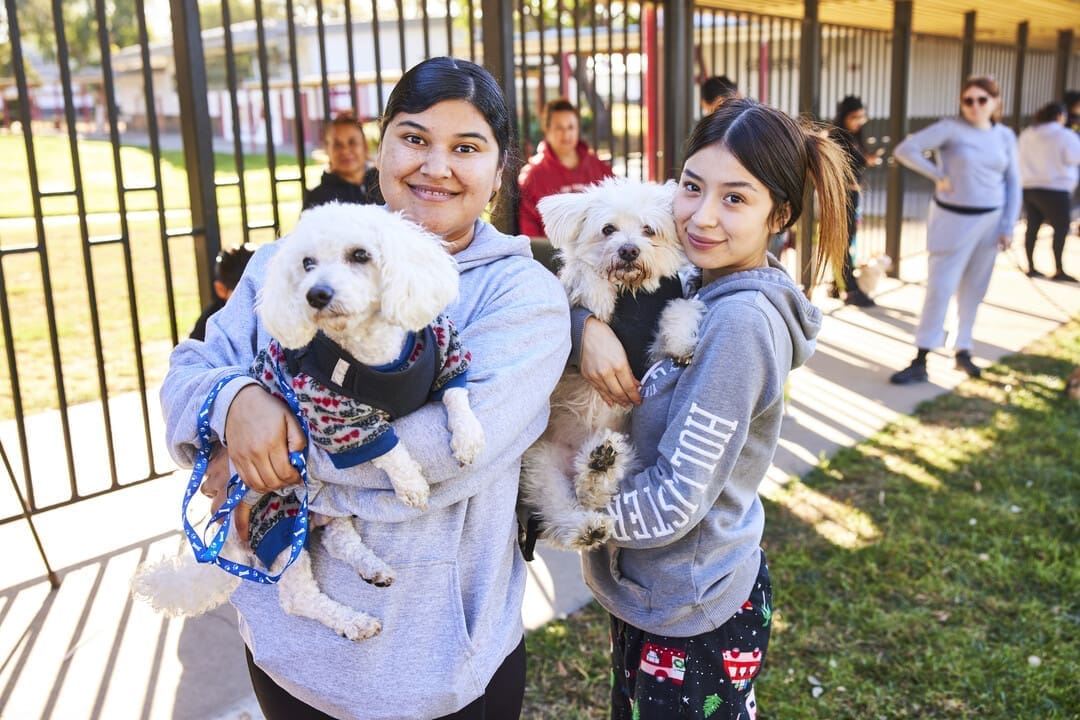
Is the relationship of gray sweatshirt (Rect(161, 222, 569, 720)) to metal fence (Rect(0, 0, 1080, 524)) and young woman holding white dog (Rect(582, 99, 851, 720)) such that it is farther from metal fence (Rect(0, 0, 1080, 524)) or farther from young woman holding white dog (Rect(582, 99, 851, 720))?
metal fence (Rect(0, 0, 1080, 524))

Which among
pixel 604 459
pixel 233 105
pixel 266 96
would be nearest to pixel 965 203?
pixel 266 96

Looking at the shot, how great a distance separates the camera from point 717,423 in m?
1.71

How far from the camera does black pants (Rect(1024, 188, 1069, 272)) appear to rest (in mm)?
10711

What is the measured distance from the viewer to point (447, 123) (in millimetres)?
1710

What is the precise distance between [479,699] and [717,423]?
68 cm

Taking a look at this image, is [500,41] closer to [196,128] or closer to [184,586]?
[196,128]

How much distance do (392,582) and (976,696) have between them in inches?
100

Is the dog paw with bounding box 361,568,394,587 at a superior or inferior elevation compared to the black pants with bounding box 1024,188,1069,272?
superior

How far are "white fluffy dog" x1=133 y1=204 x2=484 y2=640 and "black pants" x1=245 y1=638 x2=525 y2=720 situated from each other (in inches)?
7.9

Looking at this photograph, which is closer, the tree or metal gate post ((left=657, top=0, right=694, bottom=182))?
metal gate post ((left=657, top=0, right=694, bottom=182))

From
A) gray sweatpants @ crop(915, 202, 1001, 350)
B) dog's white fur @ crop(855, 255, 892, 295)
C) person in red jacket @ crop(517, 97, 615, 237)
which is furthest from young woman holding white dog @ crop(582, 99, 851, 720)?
dog's white fur @ crop(855, 255, 892, 295)

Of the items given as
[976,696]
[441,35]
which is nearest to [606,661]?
[976,696]

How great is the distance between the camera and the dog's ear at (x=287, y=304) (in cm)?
143

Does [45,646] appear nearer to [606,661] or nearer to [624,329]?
[606,661]
